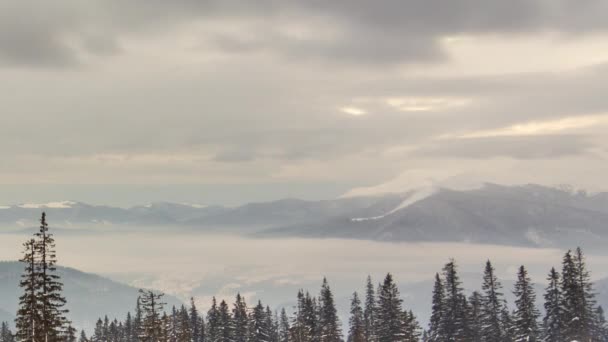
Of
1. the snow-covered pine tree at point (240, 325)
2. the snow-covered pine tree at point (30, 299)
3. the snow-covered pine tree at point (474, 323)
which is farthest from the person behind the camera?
the snow-covered pine tree at point (240, 325)

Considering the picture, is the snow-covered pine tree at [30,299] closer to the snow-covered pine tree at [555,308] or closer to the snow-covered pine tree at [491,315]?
the snow-covered pine tree at [491,315]

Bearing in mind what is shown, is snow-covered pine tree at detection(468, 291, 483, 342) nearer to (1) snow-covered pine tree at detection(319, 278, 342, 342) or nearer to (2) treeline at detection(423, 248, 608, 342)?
(2) treeline at detection(423, 248, 608, 342)

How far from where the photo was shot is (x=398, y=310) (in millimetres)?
90375

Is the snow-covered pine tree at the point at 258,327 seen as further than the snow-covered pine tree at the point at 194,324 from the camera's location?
No

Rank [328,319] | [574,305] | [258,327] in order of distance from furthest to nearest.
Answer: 1. [258,327]
2. [328,319]
3. [574,305]

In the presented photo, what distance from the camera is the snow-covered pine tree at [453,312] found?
301 feet

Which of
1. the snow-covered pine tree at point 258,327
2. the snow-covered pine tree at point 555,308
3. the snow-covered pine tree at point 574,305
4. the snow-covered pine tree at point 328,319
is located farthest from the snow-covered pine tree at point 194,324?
the snow-covered pine tree at point 574,305

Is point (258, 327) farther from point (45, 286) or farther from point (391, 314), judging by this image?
point (45, 286)

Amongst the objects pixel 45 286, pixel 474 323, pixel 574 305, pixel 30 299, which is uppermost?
pixel 45 286

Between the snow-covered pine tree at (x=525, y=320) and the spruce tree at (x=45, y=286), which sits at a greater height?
the spruce tree at (x=45, y=286)

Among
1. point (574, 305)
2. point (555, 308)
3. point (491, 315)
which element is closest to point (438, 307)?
point (491, 315)

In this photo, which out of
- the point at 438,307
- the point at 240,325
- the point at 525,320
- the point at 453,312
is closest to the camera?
the point at 525,320

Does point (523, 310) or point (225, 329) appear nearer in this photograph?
point (523, 310)

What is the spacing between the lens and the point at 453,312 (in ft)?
307
